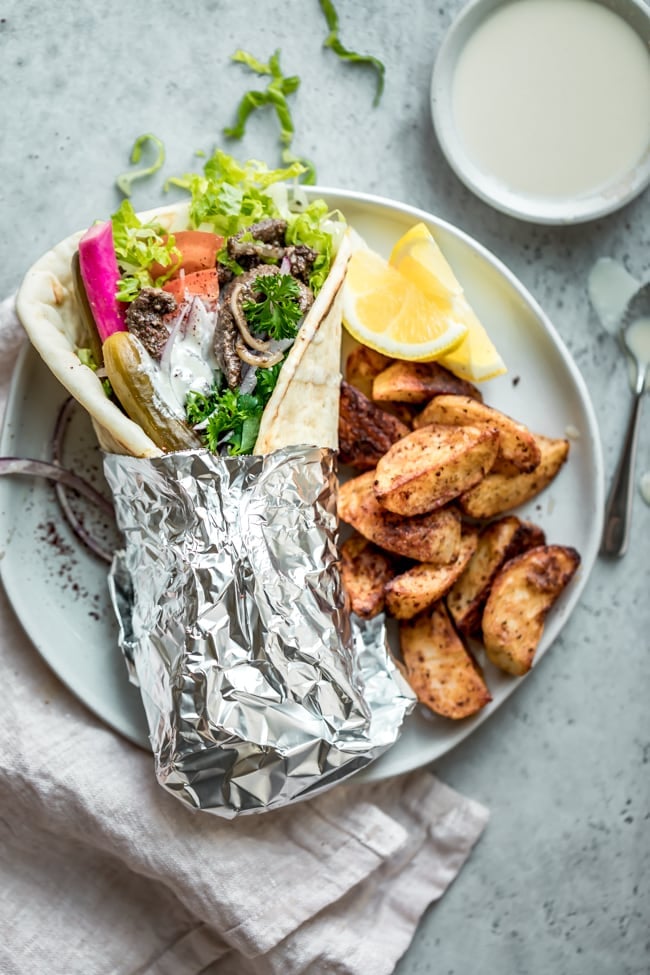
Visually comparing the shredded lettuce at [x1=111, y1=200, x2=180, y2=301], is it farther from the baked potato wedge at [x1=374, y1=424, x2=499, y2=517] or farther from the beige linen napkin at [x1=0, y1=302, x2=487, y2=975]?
the baked potato wedge at [x1=374, y1=424, x2=499, y2=517]

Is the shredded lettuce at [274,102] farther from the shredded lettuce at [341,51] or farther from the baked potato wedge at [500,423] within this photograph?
the baked potato wedge at [500,423]

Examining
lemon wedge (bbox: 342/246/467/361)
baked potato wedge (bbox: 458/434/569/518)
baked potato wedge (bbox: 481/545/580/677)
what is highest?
lemon wedge (bbox: 342/246/467/361)

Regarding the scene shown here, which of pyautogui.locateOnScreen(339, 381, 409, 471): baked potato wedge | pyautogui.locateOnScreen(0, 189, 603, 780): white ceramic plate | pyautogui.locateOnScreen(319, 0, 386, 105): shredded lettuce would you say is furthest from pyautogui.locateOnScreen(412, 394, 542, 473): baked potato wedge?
pyautogui.locateOnScreen(319, 0, 386, 105): shredded lettuce

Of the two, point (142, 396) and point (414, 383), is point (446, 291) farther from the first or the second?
point (142, 396)

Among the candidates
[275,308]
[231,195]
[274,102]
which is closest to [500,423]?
[275,308]

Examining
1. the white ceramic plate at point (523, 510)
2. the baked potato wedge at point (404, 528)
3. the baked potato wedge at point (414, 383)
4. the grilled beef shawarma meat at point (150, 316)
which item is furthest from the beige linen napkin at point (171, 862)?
the baked potato wedge at point (414, 383)

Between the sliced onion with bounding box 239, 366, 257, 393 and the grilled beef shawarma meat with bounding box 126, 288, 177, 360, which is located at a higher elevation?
the grilled beef shawarma meat with bounding box 126, 288, 177, 360

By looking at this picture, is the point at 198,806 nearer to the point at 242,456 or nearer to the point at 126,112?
the point at 242,456
